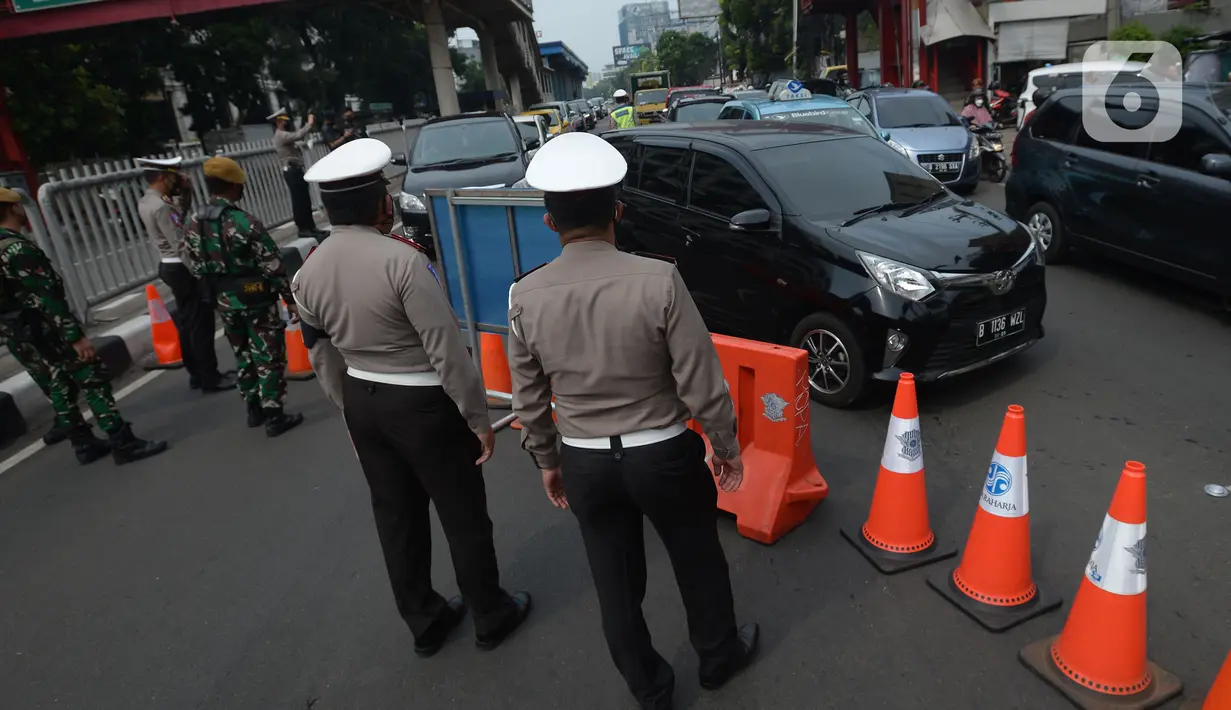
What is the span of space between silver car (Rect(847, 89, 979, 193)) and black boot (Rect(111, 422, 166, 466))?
9.61 meters

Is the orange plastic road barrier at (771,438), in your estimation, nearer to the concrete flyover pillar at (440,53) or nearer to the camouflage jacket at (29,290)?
the camouflage jacket at (29,290)

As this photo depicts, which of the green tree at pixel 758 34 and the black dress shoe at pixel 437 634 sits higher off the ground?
the green tree at pixel 758 34

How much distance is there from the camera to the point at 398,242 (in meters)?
2.60

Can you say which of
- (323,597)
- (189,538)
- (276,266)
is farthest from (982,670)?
(276,266)

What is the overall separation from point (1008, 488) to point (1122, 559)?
0.49 metres

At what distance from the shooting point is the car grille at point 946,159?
1078cm

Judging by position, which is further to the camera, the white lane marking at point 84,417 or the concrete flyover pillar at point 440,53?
the concrete flyover pillar at point 440,53

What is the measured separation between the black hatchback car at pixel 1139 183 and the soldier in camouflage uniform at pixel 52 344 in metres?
7.59

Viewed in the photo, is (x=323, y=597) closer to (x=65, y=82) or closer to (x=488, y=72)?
(x=65, y=82)

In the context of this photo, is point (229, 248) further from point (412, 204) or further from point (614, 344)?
point (412, 204)

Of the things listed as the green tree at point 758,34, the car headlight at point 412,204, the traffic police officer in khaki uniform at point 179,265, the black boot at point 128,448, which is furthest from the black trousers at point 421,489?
the green tree at point 758,34

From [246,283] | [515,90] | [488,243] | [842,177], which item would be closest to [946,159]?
[842,177]

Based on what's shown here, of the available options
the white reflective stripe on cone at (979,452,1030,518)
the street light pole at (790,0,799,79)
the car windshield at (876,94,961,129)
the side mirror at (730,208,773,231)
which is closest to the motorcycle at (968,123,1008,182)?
the car windshield at (876,94,961,129)

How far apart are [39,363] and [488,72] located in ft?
112
